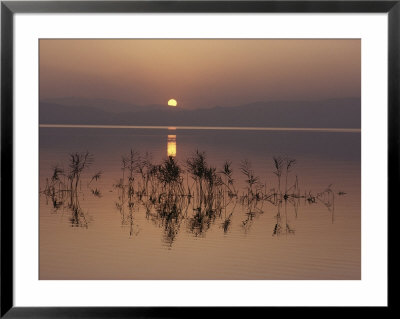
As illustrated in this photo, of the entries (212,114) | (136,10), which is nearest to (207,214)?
(212,114)

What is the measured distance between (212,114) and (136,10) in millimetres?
1285

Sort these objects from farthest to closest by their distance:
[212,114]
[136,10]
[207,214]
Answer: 1. [212,114]
2. [207,214]
3. [136,10]

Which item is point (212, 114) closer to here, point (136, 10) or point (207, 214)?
point (207, 214)

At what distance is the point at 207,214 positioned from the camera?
2766mm

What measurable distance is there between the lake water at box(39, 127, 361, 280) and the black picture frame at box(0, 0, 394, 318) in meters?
0.15

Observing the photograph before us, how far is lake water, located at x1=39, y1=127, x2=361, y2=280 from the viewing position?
229cm

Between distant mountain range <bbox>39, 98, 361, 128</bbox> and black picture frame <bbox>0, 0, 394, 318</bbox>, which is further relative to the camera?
distant mountain range <bbox>39, 98, 361, 128</bbox>

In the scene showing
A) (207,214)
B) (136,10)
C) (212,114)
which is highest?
(136,10)

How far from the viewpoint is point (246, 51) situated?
9.12 ft

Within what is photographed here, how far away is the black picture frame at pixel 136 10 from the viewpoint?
2.03 meters

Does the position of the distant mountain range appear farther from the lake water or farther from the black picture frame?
the black picture frame

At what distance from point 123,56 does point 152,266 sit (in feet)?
3.64

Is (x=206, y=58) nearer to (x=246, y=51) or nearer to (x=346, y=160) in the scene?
(x=246, y=51)

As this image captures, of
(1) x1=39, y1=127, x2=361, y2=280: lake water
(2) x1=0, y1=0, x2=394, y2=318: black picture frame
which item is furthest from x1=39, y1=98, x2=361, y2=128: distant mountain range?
(2) x1=0, y1=0, x2=394, y2=318: black picture frame
